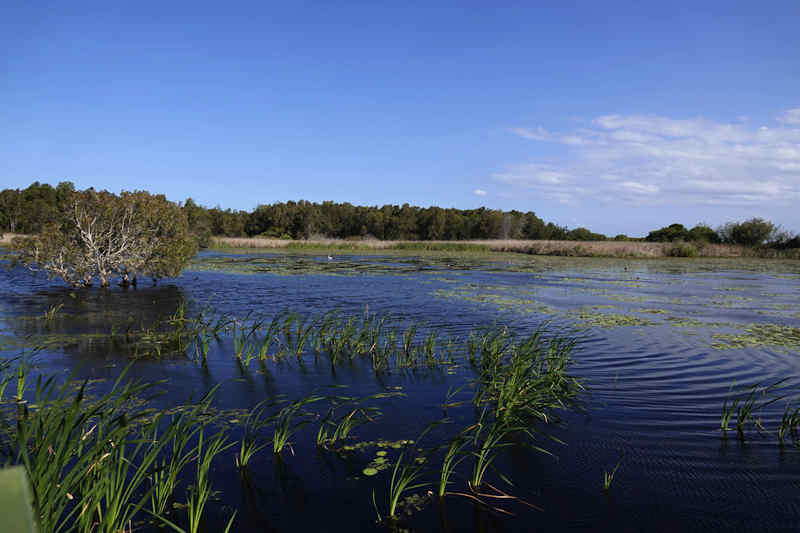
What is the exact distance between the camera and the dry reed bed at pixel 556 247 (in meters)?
49.3

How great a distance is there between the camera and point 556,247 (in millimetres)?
54250

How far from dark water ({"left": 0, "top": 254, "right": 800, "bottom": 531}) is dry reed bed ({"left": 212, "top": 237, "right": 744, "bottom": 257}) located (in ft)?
109

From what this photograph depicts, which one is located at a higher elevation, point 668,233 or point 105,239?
point 668,233

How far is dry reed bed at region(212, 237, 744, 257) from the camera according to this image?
4934cm

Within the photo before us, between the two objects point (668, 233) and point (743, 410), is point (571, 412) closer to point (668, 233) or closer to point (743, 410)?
point (743, 410)

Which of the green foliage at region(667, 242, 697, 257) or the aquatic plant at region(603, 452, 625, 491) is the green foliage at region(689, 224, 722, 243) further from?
the aquatic plant at region(603, 452, 625, 491)

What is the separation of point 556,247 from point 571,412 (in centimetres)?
4958

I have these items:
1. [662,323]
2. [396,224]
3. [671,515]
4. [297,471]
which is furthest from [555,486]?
[396,224]

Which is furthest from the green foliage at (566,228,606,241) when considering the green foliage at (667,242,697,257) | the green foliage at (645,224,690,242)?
the green foliage at (667,242,697,257)

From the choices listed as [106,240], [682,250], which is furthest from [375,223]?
[106,240]

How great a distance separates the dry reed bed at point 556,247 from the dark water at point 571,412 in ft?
109

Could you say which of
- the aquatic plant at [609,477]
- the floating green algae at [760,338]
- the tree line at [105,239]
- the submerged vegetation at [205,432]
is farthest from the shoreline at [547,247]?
the aquatic plant at [609,477]

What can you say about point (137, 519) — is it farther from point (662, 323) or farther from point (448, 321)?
Answer: point (662, 323)

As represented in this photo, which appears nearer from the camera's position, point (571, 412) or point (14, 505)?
point (14, 505)
